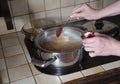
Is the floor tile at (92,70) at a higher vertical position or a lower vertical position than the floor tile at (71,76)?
higher

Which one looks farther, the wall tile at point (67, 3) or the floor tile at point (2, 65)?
the wall tile at point (67, 3)

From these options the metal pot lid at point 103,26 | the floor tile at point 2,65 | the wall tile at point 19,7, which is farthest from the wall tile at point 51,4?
the floor tile at point 2,65

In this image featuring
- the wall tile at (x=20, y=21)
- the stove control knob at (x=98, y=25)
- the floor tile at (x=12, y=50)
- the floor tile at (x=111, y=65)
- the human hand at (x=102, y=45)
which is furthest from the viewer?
the wall tile at (x=20, y=21)

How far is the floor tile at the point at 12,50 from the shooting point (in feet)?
3.25

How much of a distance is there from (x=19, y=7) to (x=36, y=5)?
103mm

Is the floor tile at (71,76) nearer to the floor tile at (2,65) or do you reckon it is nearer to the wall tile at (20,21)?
the floor tile at (2,65)

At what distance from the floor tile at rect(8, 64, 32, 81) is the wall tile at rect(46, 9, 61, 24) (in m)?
0.48

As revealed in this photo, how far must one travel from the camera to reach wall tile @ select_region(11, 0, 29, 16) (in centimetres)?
117

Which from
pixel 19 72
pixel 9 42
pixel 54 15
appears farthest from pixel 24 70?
pixel 54 15

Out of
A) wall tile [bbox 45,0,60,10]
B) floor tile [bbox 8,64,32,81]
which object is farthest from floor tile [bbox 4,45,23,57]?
wall tile [bbox 45,0,60,10]

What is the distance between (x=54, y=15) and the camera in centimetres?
129

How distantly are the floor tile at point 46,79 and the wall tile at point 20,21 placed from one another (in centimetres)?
50

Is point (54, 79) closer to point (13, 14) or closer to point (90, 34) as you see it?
point (90, 34)

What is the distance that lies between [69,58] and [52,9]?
54 cm
